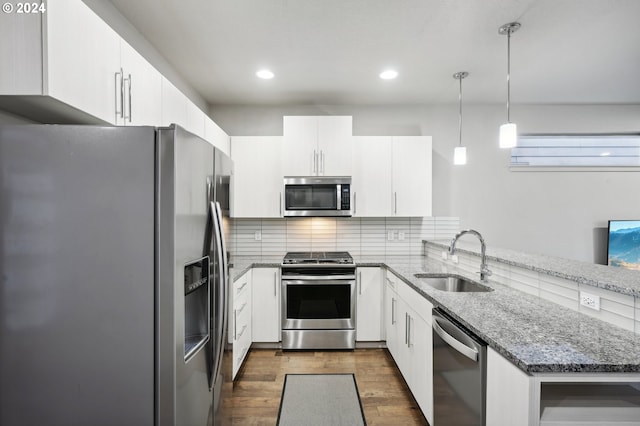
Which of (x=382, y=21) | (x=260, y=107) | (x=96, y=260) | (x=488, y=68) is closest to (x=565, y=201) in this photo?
(x=488, y=68)

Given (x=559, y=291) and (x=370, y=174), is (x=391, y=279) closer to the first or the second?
(x=370, y=174)

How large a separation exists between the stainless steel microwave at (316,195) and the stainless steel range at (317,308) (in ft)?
1.83

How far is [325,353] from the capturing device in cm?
299

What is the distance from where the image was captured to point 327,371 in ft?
8.73

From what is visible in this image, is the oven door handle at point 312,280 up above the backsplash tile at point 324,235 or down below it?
below

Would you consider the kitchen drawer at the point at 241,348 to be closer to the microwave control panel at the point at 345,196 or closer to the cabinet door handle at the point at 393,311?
the cabinet door handle at the point at 393,311

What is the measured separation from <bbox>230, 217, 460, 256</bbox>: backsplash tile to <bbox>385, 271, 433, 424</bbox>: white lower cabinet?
2.62ft

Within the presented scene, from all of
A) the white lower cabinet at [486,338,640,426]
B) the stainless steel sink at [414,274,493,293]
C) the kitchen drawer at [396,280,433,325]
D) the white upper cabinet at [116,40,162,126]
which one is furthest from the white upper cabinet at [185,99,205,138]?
the white lower cabinet at [486,338,640,426]

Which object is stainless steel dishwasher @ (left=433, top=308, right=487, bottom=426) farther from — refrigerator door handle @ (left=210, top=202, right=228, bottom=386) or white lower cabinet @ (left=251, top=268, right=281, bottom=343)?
white lower cabinet @ (left=251, top=268, right=281, bottom=343)

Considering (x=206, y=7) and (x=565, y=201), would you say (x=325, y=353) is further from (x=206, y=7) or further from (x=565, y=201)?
(x=565, y=201)

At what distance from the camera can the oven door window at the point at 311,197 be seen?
10.5ft

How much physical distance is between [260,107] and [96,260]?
9.56 feet

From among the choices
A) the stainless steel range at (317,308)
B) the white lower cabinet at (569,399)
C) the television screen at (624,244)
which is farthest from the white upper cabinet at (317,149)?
the television screen at (624,244)

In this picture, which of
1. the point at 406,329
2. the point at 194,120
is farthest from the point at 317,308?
the point at 194,120
